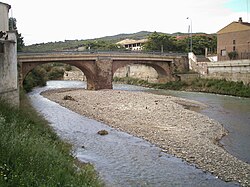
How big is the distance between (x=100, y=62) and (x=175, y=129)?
99.9 ft

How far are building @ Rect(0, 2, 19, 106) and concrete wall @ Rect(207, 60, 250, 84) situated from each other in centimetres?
3161

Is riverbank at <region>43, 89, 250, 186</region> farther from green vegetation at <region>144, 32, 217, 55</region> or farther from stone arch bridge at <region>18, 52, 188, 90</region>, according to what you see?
green vegetation at <region>144, 32, 217, 55</region>

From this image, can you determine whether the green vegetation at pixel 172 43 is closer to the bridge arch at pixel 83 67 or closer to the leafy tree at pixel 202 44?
the leafy tree at pixel 202 44

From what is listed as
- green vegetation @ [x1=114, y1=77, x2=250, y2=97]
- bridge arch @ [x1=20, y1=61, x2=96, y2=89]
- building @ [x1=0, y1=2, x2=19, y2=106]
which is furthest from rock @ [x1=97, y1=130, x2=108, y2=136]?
bridge arch @ [x1=20, y1=61, x2=96, y2=89]

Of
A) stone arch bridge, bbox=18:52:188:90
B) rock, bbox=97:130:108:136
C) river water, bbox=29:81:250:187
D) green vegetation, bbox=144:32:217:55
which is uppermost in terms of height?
green vegetation, bbox=144:32:217:55

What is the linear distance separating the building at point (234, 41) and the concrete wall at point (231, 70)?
4528 millimetres

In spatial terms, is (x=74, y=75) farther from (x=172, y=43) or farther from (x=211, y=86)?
(x=211, y=86)

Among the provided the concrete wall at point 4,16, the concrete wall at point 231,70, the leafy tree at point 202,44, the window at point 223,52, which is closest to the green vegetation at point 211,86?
the concrete wall at point 231,70

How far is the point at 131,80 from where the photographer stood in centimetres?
6775

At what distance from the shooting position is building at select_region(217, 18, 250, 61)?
4912 cm

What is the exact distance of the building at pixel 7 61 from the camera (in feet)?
52.9

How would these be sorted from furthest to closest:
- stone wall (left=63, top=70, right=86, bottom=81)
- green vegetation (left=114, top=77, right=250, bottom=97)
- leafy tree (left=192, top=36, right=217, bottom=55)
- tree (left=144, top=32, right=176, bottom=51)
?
stone wall (left=63, top=70, right=86, bottom=81) → tree (left=144, top=32, right=176, bottom=51) → leafy tree (left=192, top=36, right=217, bottom=55) → green vegetation (left=114, top=77, right=250, bottom=97)

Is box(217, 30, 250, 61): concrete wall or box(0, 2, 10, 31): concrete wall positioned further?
box(217, 30, 250, 61): concrete wall

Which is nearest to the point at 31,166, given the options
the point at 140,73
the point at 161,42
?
the point at 140,73
